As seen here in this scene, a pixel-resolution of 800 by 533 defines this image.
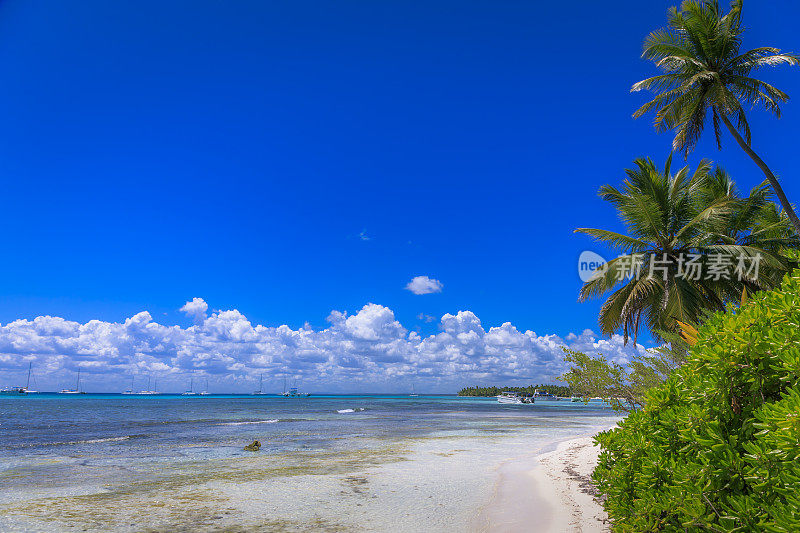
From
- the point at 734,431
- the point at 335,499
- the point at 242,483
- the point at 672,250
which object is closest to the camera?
the point at 734,431

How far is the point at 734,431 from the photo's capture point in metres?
2.70

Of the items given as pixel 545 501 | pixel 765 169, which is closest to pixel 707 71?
pixel 765 169

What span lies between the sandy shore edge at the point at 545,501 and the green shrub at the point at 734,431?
10.9 feet

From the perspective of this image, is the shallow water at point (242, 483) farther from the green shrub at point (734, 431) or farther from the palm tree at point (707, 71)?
the palm tree at point (707, 71)

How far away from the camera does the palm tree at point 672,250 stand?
537 inches

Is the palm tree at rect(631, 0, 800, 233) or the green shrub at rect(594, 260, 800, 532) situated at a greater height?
the palm tree at rect(631, 0, 800, 233)

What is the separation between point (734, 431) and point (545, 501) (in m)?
6.03

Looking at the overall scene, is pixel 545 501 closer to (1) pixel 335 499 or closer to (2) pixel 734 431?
(1) pixel 335 499

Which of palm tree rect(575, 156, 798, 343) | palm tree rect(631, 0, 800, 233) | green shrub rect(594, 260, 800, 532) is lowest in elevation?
green shrub rect(594, 260, 800, 532)

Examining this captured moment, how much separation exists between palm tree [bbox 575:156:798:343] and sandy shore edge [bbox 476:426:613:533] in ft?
18.0

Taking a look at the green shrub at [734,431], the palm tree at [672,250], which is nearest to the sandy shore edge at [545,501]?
the green shrub at [734,431]

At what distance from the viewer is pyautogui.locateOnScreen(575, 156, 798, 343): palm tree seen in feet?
44.8

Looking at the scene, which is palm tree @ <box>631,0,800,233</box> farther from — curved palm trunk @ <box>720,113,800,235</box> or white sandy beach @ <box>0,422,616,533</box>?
white sandy beach @ <box>0,422,616,533</box>

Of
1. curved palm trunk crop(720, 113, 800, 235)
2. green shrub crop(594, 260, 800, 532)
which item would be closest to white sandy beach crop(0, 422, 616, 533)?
green shrub crop(594, 260, 800, 532)
